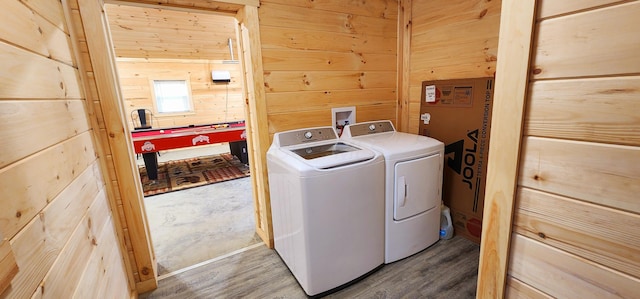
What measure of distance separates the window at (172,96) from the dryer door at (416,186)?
571 cm

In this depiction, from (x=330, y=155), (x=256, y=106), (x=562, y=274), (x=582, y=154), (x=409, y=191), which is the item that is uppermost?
(x=256, y=106)

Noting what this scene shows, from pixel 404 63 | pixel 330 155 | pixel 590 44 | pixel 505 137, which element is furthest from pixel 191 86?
pixel 590 44

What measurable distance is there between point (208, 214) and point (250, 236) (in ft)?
2.61

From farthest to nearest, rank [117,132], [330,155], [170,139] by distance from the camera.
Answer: [170,139] → [330,155] → [117,132]

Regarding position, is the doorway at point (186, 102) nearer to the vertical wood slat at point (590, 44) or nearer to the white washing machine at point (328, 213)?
the white washing machine at point (328, 213)

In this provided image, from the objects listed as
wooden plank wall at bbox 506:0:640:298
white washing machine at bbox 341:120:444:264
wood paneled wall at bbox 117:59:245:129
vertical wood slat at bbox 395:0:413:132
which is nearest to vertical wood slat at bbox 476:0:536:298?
wooden plank wall at bbox 506:0:640:298

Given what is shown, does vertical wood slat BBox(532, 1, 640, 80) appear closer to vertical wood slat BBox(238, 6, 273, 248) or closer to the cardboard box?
the cardboard box

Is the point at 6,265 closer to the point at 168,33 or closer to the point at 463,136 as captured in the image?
the point at 463,136

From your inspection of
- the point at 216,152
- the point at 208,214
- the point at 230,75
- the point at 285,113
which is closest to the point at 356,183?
the point at 285,113

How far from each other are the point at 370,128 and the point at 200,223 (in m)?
2.02

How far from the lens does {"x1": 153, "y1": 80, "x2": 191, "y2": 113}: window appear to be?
19.3 ft

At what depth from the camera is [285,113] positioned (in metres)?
2.12

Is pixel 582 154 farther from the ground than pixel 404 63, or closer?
closer

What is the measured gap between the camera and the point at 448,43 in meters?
2.23
